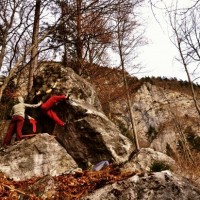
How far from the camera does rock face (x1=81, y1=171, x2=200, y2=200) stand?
3.81 meters

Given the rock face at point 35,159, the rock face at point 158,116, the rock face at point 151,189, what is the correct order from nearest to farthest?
the rock face at point 151,189 → the rock face at point 35,159 → the rock face at point 158,116

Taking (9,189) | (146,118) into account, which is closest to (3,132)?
(9,189)

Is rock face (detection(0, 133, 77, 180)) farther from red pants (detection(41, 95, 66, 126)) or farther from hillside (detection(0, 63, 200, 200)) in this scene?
red pants (detection(41, 95, 66, 126))

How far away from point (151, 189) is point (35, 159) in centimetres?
375

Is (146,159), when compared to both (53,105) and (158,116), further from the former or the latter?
(158,116)

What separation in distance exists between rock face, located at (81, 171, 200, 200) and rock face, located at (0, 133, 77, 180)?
292cm

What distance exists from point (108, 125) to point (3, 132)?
3597mm

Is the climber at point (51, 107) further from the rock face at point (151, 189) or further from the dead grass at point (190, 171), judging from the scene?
the rock face at point (151, 189)

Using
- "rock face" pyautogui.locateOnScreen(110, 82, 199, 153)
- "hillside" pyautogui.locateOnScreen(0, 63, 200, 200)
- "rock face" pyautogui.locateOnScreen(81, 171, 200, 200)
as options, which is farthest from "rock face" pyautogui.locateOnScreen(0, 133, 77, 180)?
"rock face" pyautogui.locateOnScreen(110, 82, 199, 153)

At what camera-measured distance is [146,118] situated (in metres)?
34.4

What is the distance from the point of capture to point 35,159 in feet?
22.8

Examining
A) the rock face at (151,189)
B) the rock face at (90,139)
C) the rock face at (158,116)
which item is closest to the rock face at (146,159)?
the rock face at (90,139)

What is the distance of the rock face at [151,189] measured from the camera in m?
3.81

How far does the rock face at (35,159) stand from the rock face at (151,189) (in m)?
2.92
